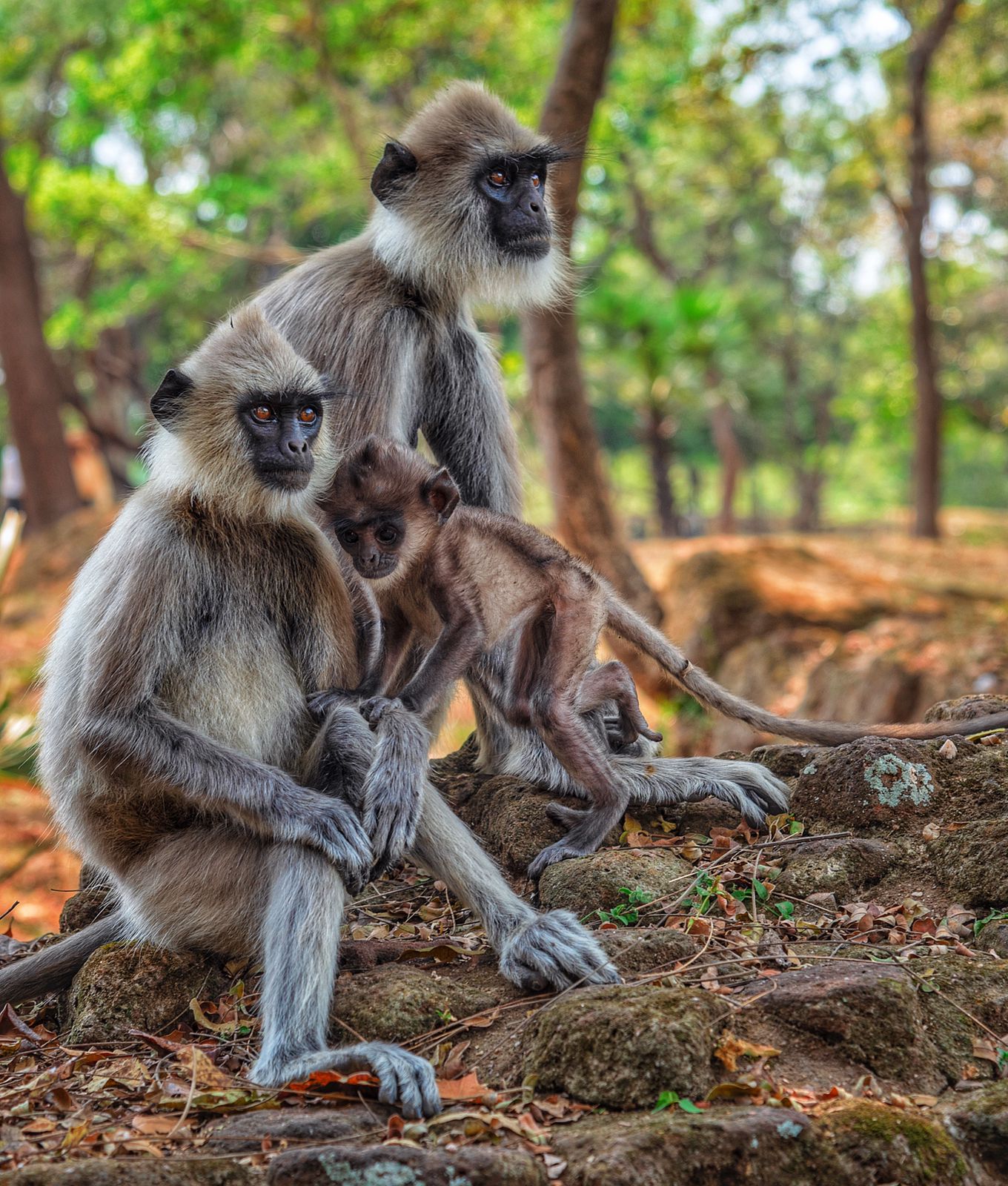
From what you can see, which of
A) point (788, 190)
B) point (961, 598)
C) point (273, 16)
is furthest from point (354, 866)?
point (788, 190)

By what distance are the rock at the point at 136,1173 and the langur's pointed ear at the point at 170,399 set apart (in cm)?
164

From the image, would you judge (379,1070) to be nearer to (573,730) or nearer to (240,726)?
(240,726)

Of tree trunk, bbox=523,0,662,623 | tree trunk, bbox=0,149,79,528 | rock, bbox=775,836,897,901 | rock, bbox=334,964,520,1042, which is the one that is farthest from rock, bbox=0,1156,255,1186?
tree trunk, bbox=0,149,79,528

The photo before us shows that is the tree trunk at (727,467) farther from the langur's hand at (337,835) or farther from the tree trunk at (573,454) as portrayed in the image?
the langur's hand at (337,835)

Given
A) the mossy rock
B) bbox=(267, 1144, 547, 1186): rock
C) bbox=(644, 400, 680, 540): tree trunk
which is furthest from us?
bbox=(644, 400, 680, 540): tree trunk

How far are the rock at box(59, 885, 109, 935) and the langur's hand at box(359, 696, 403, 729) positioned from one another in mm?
1240

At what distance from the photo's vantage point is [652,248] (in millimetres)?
18750

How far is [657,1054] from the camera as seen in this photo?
2.41m

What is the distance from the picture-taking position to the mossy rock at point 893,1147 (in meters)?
2.23

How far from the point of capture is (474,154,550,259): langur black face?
421 centimetres

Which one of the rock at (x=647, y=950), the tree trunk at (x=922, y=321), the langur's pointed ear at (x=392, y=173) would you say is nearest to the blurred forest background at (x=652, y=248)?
the tree trunk at (x=922, y=321)

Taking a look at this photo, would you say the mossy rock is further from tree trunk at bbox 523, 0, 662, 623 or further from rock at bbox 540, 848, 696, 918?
tree trunk at bbox 523, 0, 662, 623

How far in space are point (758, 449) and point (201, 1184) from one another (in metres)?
26.9

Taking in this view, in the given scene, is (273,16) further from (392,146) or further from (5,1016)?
(5,1016)
